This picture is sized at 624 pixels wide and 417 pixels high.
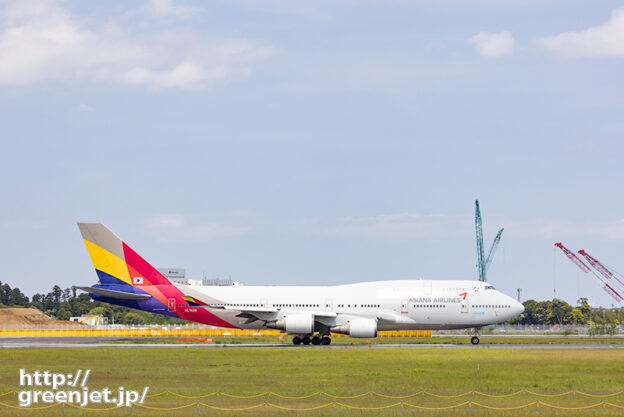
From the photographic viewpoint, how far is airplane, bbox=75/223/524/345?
6762cm

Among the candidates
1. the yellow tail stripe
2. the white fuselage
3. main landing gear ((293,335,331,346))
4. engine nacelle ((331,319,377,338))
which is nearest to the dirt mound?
the yellow tail stripe

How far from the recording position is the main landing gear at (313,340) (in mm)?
67556

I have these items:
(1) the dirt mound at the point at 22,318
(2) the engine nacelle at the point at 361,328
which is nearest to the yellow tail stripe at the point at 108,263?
(2) the engine nacelle at the point at 361,328

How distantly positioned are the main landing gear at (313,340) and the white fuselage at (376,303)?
1400 mm

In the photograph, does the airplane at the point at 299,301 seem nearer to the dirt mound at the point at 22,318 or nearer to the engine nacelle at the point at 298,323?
the engine nacelle at the point at 298,323

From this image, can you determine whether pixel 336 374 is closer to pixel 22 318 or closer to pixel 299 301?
pixel 299 301

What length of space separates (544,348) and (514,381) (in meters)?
25.3

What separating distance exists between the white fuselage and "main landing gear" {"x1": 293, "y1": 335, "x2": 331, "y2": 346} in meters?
1.40

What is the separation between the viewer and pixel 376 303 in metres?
69.8

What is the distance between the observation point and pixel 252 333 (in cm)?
9588

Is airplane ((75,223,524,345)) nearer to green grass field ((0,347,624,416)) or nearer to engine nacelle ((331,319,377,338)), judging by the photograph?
engine nacelle ((331,319,377,338))

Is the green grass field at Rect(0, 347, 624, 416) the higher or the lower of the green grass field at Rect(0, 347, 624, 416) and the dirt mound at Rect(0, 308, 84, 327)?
the lower

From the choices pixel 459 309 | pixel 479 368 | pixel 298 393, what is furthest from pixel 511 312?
pixel 298 393

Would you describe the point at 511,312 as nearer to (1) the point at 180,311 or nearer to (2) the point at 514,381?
(1) the point at 180,311
